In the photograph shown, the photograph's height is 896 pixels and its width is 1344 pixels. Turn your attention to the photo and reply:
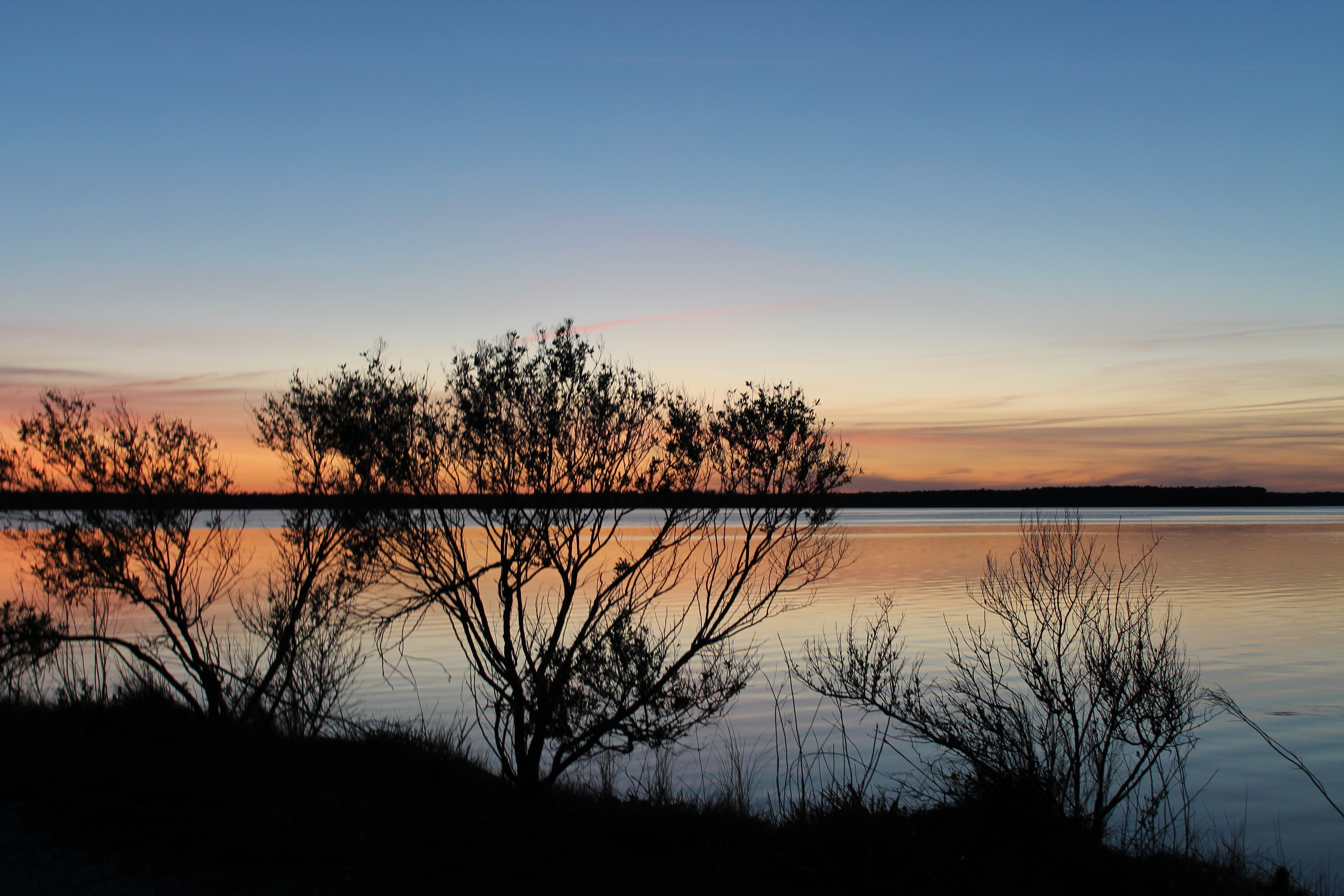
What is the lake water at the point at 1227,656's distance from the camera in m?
14.9

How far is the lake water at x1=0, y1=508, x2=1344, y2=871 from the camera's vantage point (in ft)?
49.0

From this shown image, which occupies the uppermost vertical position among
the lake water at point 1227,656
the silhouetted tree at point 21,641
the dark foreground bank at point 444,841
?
the silhouetted tree at point 21,641

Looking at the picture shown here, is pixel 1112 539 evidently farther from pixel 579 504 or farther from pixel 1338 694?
pixel 579 504

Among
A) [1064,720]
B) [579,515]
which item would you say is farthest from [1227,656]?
[579,515]

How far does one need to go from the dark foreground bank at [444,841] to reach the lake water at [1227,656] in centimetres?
556

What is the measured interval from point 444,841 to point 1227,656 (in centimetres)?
2354

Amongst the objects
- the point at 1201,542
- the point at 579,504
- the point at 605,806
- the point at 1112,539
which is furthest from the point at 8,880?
the point at 1201,542

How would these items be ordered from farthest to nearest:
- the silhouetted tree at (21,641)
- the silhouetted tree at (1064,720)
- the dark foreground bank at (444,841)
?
the silhouetted tree at (21,641), the silhouetted tree at (1064,720), the dark foreground bank at (444,841)

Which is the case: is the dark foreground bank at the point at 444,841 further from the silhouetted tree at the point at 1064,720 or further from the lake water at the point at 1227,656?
the lake water at the point at 1227,656

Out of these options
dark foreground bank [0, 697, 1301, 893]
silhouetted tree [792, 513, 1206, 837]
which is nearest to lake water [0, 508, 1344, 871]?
silhouetted tree [792, 513, 1206, 837]

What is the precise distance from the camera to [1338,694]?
2055 centimetres

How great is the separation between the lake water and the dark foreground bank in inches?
219

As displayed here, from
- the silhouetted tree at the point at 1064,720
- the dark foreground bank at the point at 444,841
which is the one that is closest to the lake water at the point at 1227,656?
the silhouetted tree at the point at 1064,720

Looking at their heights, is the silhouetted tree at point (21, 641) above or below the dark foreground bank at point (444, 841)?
above
